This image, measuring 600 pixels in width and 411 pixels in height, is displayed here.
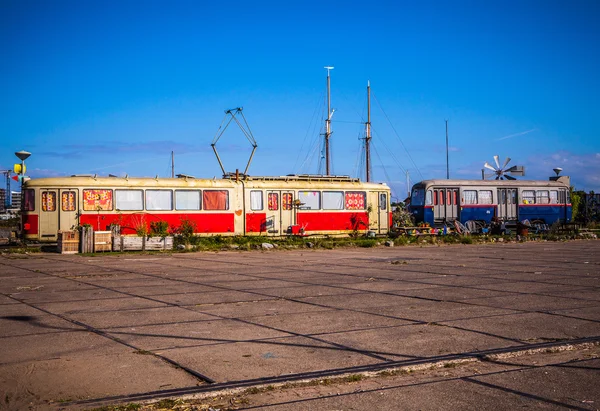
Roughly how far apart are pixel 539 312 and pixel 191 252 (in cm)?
1647

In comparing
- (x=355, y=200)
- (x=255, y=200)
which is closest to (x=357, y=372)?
(x=255, y=200)

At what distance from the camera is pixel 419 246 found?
28109mm

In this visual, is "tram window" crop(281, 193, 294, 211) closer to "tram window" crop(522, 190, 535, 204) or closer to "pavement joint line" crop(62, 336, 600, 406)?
"tram window" crop(522, 190, 535, 204)

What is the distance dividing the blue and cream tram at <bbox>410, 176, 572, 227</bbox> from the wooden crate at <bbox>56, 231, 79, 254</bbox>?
66.7 ft

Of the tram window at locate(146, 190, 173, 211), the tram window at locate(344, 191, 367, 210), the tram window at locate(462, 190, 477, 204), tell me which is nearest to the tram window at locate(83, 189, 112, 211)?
the tram window at locate(146, 190, 173, 211)

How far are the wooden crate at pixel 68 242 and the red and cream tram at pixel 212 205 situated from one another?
2.53 meters

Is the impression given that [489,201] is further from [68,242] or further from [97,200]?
[68,242]

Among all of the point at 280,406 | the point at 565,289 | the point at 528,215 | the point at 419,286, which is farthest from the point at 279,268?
the point at 528,215

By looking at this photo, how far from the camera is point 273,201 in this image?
1144 inches

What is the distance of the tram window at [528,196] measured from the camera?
3903 centimetres

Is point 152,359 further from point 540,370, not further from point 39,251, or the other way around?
point 39,251

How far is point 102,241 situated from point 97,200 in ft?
9.83

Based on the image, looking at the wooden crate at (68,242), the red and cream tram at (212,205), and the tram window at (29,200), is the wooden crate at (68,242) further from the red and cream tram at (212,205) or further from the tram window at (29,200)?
the tram window at (29,200)

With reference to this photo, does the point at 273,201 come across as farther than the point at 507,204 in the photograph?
No
